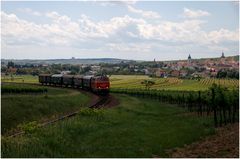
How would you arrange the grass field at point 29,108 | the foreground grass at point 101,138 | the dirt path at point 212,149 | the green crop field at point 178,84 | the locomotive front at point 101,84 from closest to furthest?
1. the foreground grass at point 101,138
2. the dirt path at point 212,149
3. the grass field at point 29,108
4. the locomotive front at point 101,84
5. the green crop field at point 178,84

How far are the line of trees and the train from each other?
13.2 meters

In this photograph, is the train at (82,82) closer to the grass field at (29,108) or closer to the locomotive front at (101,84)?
the locomotive front at (101,84)

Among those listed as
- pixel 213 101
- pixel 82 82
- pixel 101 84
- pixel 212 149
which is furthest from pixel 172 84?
pixel 212 149

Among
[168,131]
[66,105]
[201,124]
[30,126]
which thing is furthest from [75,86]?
[30,126]

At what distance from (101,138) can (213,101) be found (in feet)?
65.7

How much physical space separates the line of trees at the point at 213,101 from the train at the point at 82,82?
13225 millimetres

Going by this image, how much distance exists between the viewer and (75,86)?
286 feet

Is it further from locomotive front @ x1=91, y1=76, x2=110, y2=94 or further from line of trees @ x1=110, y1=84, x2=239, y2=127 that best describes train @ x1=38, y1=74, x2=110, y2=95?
line of trees @ x1=110, y1=84, x2=239, y2=127

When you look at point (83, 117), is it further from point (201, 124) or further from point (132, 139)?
point (201, 124)

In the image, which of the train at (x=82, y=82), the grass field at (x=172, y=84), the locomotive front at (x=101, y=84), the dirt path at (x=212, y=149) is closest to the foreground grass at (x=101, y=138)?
the dirt path at (x=212, y=149)

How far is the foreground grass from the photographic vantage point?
2289cm

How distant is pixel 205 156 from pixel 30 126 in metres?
11.6

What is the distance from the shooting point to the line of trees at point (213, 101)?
48.1 m

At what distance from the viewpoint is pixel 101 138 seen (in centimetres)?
2919
